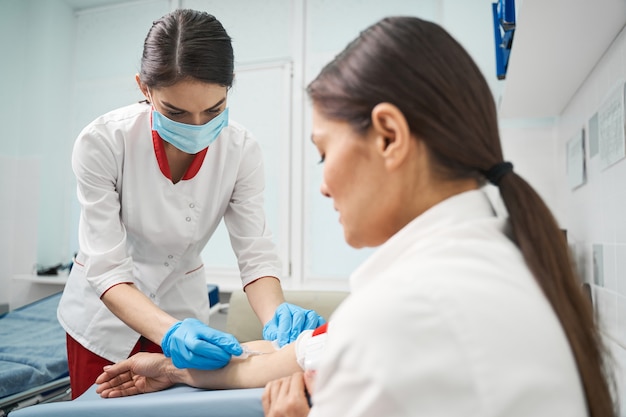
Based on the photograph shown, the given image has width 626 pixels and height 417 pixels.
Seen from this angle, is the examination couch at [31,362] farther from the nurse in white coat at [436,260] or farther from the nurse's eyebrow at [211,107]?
the nurse in white coat at [436,260]

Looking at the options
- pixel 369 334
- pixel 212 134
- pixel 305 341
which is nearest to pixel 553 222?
pixel 369 334

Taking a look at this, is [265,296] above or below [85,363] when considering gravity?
above

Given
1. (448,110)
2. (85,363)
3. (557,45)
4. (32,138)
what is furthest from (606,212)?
(32,138)

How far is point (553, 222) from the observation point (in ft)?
2.03

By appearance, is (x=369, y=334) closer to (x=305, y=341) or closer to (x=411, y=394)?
(x=411, y=394)

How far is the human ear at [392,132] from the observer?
0.59 meters

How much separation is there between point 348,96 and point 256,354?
0.74 meters

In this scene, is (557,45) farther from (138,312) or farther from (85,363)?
(85,363)

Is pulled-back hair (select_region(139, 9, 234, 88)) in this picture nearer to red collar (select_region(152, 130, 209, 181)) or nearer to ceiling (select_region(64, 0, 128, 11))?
red collar (select_region(152, 130, 209, 181))

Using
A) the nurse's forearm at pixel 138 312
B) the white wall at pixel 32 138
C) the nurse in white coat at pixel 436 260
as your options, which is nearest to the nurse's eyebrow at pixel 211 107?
the nurse's forearm at pixel 138 312

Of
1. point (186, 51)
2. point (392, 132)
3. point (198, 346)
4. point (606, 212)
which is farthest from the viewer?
point (606, 212)

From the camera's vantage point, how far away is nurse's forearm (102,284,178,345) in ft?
3.81

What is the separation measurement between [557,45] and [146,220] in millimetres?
1347

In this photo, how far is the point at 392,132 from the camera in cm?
61
